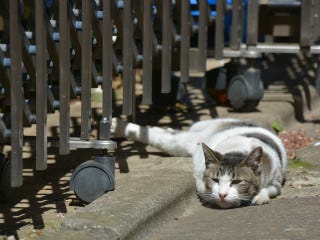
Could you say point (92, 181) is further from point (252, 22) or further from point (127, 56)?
point (252, 22)

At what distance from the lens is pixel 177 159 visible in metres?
6.09

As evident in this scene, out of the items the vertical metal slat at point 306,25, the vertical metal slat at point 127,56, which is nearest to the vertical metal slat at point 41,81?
the vertical metal slat at point 127,56

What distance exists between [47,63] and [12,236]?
1010mm

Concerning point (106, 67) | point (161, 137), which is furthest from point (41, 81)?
point (161, 137)

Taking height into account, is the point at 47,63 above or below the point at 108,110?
above

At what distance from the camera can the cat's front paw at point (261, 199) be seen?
5211mm

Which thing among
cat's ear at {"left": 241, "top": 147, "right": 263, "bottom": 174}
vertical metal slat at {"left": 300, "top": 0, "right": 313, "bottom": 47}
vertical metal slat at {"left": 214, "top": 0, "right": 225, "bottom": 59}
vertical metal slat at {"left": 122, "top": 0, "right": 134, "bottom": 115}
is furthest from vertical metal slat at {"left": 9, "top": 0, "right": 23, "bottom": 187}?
vertical metal slat at {"left": 300, "top": 0, "right": 313, "bottom": 47}

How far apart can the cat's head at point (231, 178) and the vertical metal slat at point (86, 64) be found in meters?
0.80

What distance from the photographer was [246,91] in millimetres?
7297

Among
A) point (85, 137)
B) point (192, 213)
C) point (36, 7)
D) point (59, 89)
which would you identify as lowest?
point (192, 213)

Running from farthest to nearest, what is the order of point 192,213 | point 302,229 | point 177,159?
1. point 177,159
2. point 192,213
3. point 302,229

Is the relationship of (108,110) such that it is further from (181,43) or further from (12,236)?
(181,43)

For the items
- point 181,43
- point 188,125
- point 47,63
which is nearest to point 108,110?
point 47,63

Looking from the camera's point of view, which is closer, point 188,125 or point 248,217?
point 248,217
